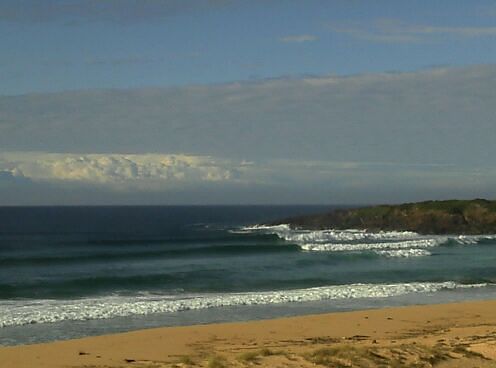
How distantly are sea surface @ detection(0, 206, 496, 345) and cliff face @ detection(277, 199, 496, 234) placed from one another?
10098 millimetres

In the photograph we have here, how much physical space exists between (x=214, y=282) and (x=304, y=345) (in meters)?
14.9

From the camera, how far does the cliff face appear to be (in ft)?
208

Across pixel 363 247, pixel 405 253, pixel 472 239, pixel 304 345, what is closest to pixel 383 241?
pixel 472 239

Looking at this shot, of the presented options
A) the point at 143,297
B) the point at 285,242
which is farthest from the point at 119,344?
the point at 285,242

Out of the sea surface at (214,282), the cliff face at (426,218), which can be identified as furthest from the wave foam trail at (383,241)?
the cliff face at (426,218)

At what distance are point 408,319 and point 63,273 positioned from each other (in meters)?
20.2

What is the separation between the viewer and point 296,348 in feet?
48.4

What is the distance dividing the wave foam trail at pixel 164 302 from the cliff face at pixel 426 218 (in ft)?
117

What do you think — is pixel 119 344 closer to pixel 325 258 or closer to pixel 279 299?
pixel 279 299

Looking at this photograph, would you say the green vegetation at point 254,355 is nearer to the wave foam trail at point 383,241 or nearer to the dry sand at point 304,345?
the dry sand at point 304,345

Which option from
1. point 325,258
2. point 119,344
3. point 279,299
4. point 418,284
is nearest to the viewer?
→ point 119,344

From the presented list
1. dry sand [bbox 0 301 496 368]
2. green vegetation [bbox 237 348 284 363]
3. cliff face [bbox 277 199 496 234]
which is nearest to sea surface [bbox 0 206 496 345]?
dry sand [bbox 0 301 496 368]

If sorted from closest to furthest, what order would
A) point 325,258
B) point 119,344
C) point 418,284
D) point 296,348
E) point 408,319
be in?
1. point 296,348
2. point 119,344
3. point 408,319
4. point 418,284
5. point 325,258

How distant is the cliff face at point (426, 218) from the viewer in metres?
63.5
